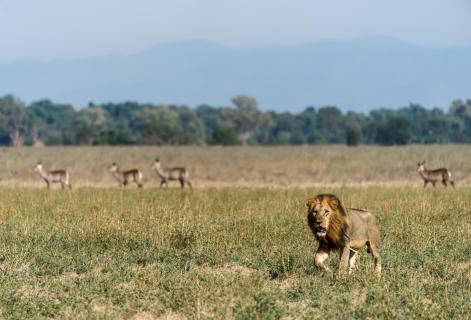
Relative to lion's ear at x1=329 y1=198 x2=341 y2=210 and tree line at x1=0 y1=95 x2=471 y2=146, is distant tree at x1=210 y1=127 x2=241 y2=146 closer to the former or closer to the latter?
tree line at x1=0 y1=95 x2=471 y2=146

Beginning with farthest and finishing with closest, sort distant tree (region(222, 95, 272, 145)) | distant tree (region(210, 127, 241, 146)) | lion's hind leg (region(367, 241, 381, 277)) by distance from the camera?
distant tree (region(222, 95, 272, 145)), distant tree (region(210, 127, 241, 146)), lion's hind leg (region(367, 241, 381, 277))

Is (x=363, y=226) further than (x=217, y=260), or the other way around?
(x=217, y=260)

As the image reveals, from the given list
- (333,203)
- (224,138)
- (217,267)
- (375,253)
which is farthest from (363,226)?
(224,138)

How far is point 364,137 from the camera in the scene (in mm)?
115750

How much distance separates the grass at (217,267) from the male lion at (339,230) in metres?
0.23

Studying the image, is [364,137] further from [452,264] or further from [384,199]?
[452,264]

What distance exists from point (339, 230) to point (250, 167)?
113ft

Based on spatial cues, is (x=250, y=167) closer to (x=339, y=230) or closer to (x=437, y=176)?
(x=437, y=176)

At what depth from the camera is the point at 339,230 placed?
10.6 meters

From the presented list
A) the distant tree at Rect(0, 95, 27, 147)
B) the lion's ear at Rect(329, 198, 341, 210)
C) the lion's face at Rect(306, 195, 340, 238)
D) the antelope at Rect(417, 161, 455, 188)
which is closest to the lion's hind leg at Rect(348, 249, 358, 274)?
the lion's ear at Rect(329, 198, 341, 210)

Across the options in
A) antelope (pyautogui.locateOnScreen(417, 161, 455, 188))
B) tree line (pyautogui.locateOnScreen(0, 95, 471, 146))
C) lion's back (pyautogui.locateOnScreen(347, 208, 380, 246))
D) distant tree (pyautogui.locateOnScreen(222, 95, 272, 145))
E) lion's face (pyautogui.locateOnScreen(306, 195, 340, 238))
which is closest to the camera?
lion's face (pyautogui.locateOnScreen(306, 195, 340, 238))

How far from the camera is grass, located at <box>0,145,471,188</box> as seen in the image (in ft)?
125

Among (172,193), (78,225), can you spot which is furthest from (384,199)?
(78,225)

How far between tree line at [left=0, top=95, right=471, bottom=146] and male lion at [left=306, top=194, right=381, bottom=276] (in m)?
73.1
